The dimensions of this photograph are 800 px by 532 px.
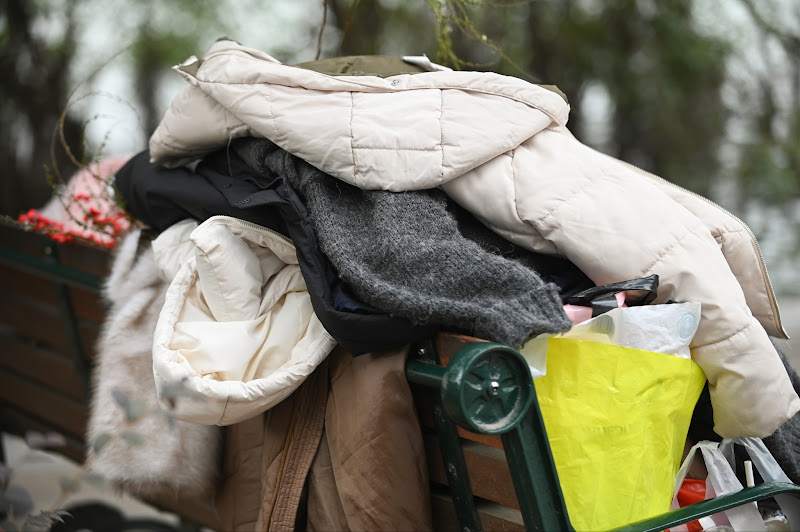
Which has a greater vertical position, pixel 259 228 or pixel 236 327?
pixel 259 228

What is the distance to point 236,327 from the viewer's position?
1.26 meters

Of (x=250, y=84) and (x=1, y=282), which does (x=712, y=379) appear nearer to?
(x=250, y=84)

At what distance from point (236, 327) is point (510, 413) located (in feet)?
1.57

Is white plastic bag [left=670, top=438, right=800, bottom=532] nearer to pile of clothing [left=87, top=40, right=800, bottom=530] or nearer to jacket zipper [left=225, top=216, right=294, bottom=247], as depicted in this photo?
pile of clothing [left=87, top=40, right=800, bottom=530]

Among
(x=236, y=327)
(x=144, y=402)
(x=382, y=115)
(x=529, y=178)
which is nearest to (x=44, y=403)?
(x=144, y=402)

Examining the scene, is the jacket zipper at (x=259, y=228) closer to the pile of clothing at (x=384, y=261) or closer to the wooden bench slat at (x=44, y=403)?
the pile of clothing at (x=384, y=261)

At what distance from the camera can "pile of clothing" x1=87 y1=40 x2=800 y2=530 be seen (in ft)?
3.81

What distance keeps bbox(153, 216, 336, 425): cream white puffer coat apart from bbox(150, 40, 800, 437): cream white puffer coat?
0.20 metres

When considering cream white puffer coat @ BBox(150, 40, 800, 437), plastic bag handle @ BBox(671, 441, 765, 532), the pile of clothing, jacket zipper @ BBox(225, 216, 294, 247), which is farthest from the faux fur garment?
plastic bag handle @ BBox(671, 441, 765, 532)

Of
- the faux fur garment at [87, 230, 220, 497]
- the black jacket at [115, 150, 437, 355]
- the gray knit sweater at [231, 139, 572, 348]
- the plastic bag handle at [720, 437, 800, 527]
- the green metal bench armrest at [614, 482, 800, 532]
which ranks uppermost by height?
the gray knit sweater at [231, 139, 572, 348]

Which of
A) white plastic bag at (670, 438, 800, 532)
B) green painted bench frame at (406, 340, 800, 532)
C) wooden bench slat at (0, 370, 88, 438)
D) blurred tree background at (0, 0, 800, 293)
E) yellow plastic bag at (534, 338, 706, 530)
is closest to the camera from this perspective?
green painted bench frame at (406, 340, 800, 532)

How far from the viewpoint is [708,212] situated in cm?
138

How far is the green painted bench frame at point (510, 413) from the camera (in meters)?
0.97

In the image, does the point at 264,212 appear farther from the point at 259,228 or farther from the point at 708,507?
the point at 708,507
